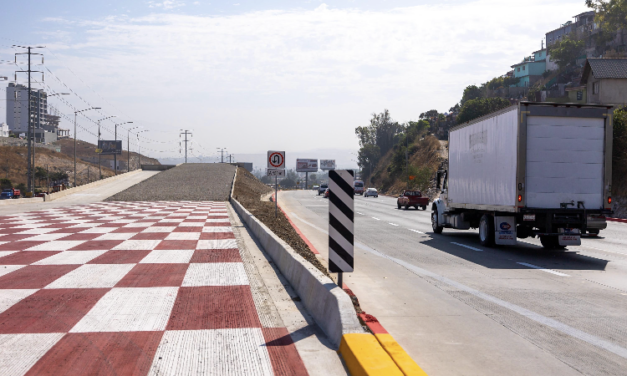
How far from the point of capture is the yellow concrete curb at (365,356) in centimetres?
467

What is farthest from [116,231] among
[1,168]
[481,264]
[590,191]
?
[1,168]

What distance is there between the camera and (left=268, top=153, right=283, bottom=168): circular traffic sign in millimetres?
23000

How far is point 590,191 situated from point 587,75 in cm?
5944

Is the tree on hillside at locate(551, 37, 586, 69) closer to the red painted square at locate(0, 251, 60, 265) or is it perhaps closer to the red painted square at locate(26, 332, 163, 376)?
the red painted square at locate(0, 251, 60, 265)

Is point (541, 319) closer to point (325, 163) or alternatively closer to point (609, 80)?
point (609, 80)

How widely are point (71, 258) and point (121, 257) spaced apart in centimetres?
102

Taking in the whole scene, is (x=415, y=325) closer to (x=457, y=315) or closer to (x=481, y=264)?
(x=457, y=315)

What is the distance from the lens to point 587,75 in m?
66.2

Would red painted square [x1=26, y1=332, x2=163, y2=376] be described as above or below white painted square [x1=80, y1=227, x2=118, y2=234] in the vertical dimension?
above

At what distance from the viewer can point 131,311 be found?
23.9ft

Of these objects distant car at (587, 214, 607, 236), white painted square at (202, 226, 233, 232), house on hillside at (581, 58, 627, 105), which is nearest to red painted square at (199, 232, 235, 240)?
white painted square at (202, 226, 233, 232)

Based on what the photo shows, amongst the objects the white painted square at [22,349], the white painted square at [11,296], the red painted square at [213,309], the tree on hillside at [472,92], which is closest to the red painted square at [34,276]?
the white painted square at [11,296]

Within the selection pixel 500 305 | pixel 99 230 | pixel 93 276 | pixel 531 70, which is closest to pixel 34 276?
pixel 93 276

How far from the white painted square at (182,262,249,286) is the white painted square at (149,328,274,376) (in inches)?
119
